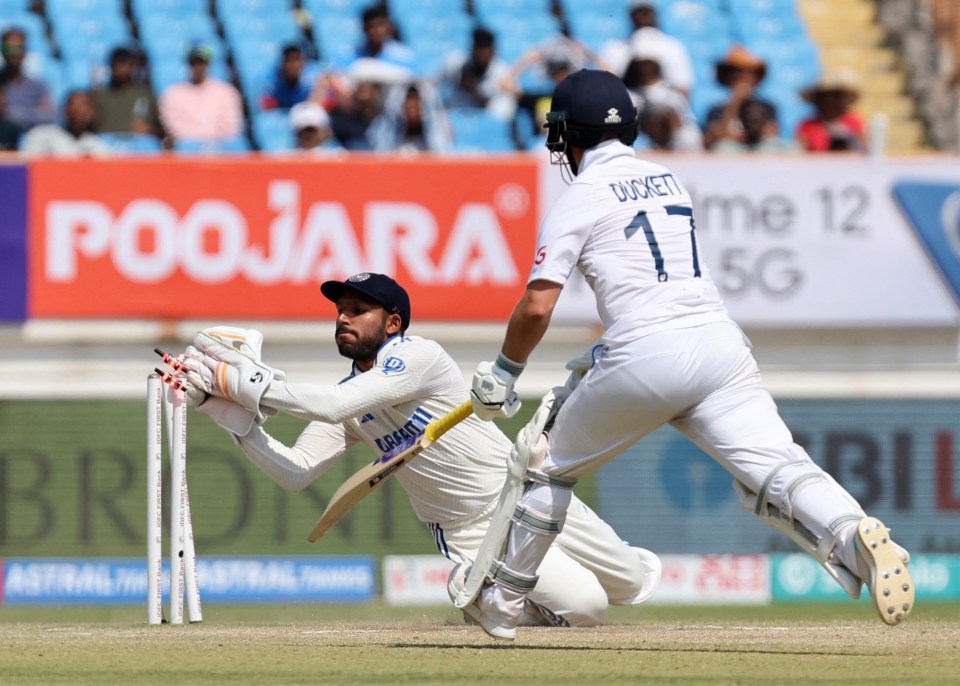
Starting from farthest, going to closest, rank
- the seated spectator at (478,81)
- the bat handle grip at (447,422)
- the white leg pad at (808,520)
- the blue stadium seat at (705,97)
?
the blue stadium seat at (705,97), the seated spectator at (478,81), the bat handle grip at (447,422), the white leg pad at (808,520)

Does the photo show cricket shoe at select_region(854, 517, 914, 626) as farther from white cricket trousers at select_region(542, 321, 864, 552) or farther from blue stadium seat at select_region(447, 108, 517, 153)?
blue stadium seat at select_region(447, 108, 517, 153)

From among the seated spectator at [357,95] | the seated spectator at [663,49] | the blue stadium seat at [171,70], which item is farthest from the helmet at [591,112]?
the blue stadium seat at [171,70]

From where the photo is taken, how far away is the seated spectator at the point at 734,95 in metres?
13.5

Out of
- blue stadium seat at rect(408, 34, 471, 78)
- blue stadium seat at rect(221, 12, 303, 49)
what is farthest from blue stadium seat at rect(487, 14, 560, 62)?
blue stadium seat at rect(221, 12, 303, 49)

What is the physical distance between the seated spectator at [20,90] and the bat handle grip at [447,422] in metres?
6.90

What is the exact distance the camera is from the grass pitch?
558cm

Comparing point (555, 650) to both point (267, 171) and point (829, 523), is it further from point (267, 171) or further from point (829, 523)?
point (267, 171)

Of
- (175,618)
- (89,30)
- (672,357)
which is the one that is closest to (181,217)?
(89,30)

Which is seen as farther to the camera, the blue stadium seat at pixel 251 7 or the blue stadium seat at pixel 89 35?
the blue stadium seat at pixel 251 7

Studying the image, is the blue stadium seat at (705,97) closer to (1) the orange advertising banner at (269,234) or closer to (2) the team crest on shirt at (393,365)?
(1) the orange advertising banner at (269,234)

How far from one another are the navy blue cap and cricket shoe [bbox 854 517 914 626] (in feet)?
7.30

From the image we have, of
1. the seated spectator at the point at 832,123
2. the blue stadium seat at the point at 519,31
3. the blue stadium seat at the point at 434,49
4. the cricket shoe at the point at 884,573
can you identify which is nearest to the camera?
the cricket shoe at the point at 884,573

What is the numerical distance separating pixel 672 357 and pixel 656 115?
7270 millimetres

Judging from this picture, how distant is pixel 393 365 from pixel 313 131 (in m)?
6.11
